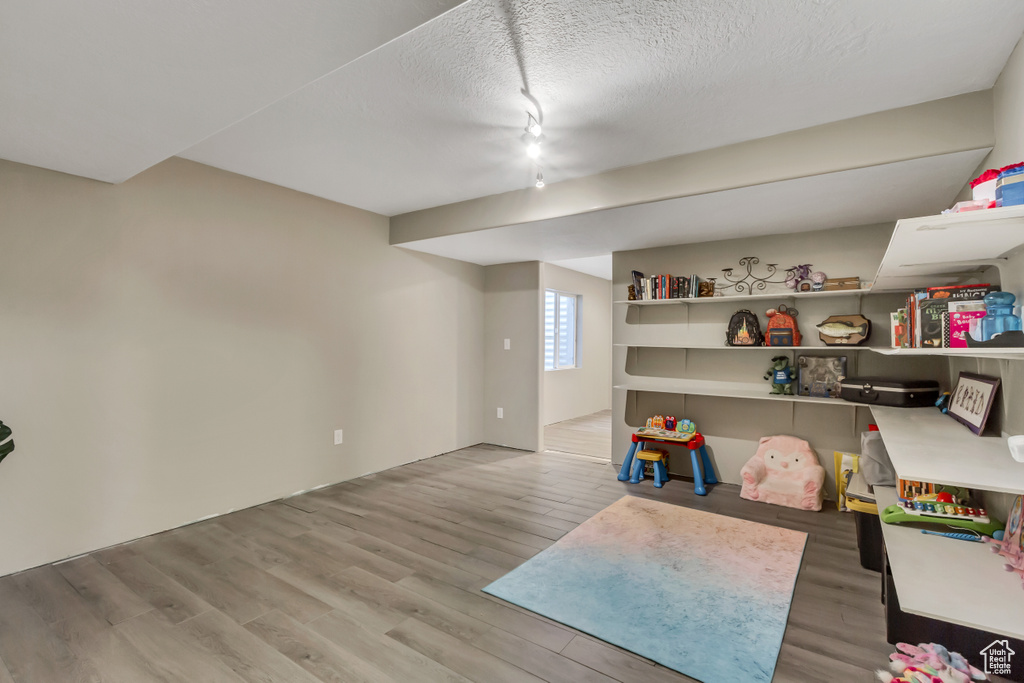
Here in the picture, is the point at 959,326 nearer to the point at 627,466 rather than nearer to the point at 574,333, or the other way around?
the point at 627,466

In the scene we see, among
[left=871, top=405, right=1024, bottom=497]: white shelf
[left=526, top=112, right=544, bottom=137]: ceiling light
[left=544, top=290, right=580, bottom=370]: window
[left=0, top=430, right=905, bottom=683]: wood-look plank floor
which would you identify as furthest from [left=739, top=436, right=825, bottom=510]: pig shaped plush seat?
[left=544, top=290, right=580, bottom=370]: window

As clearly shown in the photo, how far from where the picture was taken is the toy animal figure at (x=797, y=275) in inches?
144

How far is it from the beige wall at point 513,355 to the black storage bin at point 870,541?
3.09m

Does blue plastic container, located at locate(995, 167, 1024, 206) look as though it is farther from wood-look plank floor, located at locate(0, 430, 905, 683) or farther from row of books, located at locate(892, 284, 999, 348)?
wood-look plank floor, located at locate(0, 430, 905, 683)

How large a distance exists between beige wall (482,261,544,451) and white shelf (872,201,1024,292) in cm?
338

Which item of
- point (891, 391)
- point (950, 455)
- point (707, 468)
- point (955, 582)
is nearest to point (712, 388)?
point (707, 468)

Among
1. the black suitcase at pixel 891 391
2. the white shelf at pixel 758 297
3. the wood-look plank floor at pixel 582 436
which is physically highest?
the white shelf at pixel 758 297

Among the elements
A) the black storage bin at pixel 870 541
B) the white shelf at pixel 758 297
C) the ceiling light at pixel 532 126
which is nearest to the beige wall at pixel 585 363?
the white shelf at pixel 758 297

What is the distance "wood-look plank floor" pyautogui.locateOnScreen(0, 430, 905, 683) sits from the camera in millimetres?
1751

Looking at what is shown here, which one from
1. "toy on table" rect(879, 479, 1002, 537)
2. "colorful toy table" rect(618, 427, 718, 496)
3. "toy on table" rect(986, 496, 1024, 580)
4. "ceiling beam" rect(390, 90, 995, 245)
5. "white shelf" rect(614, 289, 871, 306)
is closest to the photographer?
"toy on table" rect(986, 496, 1024, 580)

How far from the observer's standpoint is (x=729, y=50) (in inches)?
72.9

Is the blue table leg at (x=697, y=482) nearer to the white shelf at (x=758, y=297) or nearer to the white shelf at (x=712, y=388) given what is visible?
the white shelf at (x=712, y=388)

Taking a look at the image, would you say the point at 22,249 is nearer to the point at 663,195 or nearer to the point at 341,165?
the point at 341,165

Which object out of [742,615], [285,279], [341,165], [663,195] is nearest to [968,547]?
[742,615]
